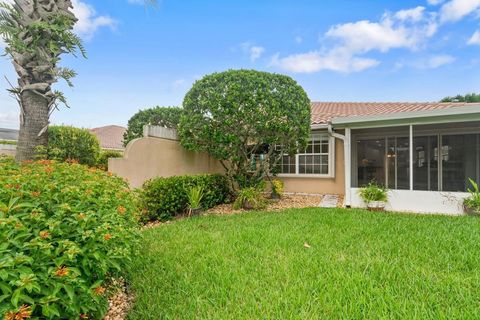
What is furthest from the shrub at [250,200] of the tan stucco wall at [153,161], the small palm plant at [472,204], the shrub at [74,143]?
the small palm plant at [472,204]

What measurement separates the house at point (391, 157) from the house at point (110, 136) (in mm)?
14539

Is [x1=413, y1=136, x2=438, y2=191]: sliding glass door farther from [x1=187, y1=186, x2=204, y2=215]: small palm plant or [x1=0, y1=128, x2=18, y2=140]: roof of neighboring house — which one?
[x1=0, y1=128, x2=18, y2=140]: roof of neighboring house

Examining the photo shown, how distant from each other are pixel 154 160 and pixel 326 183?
7.73 m

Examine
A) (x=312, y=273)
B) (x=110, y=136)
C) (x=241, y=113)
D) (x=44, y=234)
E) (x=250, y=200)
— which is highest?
(x=110, y=136)

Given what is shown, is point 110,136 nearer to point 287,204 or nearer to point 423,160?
point 287,204

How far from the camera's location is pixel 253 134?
30.1 feet

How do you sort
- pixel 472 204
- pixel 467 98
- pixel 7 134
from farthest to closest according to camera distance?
pixel 467 98, pixel 7 134, pixel 472 204

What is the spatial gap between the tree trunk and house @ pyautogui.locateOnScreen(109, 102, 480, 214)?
9.22 feet

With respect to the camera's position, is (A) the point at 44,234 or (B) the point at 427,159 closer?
(A) the point at 44,234

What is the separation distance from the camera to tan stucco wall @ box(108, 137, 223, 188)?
7.98 meters

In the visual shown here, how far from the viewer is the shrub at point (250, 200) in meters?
8.95

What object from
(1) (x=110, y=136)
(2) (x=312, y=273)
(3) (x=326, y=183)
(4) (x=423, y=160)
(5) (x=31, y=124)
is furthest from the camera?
(1) (x=110, y=136)

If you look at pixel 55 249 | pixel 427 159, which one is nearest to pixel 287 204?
pixel 427 159

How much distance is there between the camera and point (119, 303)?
3.31 m
